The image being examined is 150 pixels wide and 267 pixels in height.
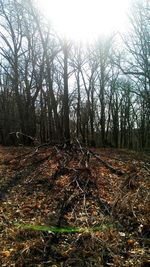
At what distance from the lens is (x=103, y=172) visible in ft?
25.8

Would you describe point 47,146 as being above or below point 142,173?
above

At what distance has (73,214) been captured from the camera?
544cm

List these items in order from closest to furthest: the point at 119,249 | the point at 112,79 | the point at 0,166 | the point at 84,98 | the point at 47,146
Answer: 1. the point at 119,249
2. the point at 0,166
3. the point at 47,146
4. the point at 112,79
5. the point at 84,98

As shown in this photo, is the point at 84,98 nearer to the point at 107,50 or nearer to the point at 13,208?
the point at 107,50

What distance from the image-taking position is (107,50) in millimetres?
24734

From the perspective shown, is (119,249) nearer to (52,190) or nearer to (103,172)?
(52,190)

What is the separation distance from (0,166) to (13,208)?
315 cm

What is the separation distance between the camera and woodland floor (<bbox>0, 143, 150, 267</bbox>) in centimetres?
424

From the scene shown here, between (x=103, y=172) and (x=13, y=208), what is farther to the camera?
(x=103, y=172)

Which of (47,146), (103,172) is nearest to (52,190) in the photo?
(103,172)

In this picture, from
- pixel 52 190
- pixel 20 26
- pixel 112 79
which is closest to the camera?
pixel 52 190

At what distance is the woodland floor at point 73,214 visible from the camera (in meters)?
4.24

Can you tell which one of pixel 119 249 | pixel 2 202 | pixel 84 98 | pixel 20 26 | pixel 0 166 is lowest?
pixel 119 249

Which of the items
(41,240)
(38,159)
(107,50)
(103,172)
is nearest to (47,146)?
(38,159)
